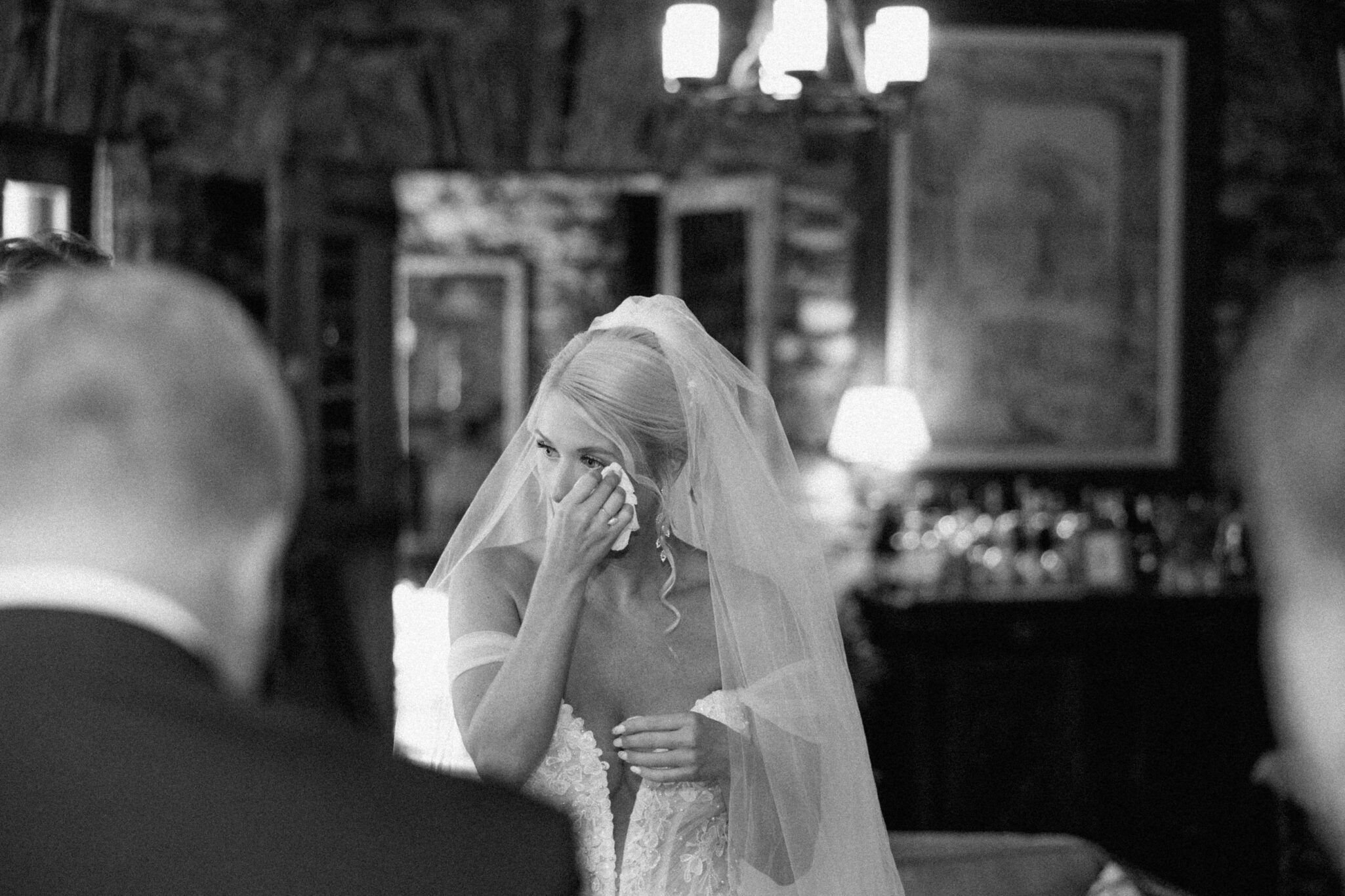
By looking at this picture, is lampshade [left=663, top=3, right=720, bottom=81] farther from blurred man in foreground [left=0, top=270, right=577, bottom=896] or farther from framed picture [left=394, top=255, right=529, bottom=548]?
framed picture [left=394, top=255, right=529, bottom=548]

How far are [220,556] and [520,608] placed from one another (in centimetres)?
169

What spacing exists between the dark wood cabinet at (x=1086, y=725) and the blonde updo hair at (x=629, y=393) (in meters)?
2.97

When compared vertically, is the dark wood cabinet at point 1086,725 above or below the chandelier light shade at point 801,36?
below

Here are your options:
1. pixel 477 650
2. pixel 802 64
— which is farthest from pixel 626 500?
pixel 802 64

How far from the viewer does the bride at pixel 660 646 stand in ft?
7.90

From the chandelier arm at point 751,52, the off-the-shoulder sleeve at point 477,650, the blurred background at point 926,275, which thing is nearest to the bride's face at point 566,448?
the off-the-shoulder sleeve at point 477,650

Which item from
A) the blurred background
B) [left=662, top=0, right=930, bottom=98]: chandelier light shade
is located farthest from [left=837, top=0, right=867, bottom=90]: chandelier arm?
[left=662, top=0, right=930, bottom=98]: chandelier light shade

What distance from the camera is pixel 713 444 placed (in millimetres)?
2715

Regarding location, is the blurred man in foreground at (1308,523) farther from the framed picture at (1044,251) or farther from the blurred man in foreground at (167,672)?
the framed picture at (1044,251)

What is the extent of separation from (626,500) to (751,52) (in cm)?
347

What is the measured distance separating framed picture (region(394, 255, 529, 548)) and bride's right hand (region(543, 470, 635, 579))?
286 inches

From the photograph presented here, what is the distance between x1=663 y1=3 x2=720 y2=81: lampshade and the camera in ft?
13.9

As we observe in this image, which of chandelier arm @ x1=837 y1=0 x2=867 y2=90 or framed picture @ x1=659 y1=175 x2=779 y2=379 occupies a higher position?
chandelier arm @ x1=837 y1=0 x2=867 y2=90

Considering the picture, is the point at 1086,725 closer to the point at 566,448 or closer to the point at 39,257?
the point at 566,448
